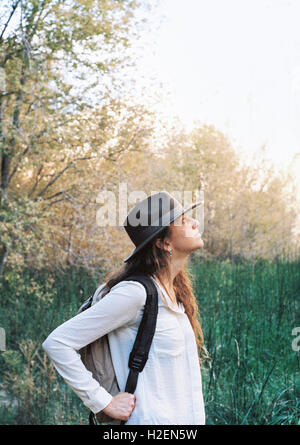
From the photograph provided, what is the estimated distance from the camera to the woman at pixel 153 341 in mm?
1524

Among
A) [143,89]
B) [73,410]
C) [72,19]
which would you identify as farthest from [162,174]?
[73,410]

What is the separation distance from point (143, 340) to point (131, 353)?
53mm

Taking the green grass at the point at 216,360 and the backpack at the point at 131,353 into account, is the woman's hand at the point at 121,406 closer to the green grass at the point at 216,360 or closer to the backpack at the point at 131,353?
the backpack at the point at 131,353

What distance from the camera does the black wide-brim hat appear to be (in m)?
1.71

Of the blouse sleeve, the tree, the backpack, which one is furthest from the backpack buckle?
the tree

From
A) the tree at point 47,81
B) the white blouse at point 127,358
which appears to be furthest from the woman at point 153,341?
the tree at point 47,81

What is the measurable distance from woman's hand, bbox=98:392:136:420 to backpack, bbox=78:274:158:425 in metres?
0.02

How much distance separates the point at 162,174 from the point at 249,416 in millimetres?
4335

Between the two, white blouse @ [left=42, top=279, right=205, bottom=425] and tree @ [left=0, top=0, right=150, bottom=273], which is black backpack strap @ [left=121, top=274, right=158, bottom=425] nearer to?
white blouse @ [left=42, top=279, right=205, bottom=425]

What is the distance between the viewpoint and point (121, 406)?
152 cm

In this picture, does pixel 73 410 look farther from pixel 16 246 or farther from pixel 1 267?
pixel 1 267
